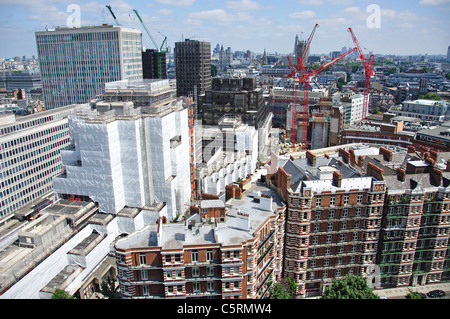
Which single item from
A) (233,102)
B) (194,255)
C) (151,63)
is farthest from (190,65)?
(194,255)

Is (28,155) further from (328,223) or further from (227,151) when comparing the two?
(328,223)

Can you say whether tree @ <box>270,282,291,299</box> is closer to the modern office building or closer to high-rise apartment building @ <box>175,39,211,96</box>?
the modern office building

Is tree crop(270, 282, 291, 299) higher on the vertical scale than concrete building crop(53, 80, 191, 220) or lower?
lower

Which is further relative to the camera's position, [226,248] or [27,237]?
[27,237]

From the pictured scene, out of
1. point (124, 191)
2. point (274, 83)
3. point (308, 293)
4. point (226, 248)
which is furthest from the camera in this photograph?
point (274, 83)

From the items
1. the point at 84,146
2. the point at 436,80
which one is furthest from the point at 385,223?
the point at 436,80

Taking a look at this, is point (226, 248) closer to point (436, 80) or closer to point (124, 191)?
point (124, 191)

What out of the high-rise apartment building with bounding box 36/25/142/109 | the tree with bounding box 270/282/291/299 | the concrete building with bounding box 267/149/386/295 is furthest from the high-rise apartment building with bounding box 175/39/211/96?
the tree with bounding box 270/282/291/299
